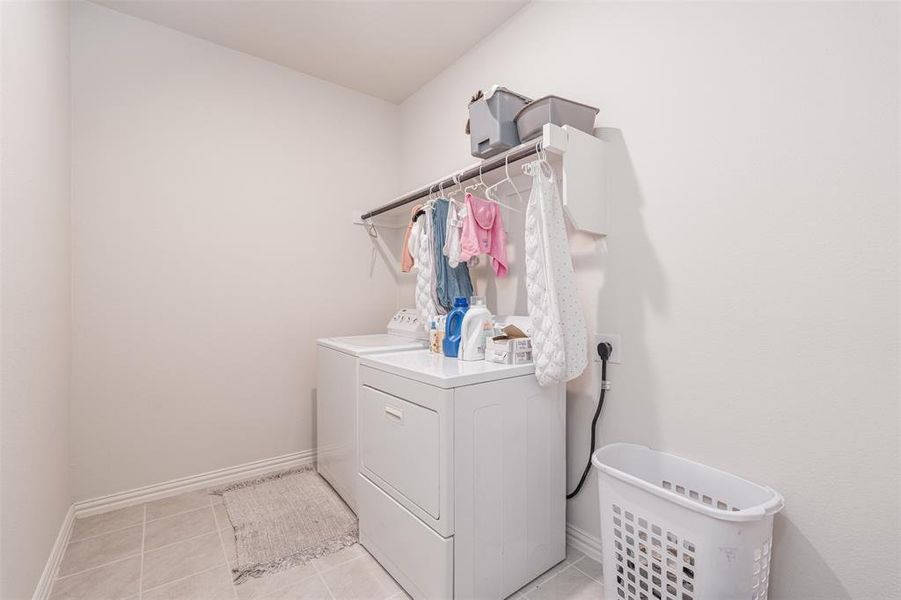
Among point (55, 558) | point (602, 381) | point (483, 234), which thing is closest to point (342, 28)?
point (483, 234)

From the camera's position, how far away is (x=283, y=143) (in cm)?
259

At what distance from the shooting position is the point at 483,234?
198 centimetres

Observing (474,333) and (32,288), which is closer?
(32,288)

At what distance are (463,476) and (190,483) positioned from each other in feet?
6.00

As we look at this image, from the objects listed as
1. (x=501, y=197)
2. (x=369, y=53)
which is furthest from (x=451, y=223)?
(x=369, y=53)

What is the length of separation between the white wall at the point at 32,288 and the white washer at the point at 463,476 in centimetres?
109

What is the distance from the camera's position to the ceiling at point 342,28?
6.73 feet

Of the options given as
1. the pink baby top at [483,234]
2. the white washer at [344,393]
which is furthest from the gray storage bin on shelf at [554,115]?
the white washer at [344,393]

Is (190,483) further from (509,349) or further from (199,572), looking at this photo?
(509,349)

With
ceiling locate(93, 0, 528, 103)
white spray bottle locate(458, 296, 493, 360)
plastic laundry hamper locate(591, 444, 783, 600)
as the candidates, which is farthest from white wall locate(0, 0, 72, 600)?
plastic laundry hamper locate(591, 444, 783, 600)

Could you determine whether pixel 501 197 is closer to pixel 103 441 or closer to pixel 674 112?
pixel 674 112

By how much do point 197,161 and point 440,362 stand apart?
1889 millimetres

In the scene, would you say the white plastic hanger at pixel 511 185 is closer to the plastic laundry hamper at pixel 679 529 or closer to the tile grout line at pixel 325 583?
the plastic laundry hamper at pixel 679 529

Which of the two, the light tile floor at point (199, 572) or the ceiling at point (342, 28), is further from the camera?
the ceiling at point (342, 28)
